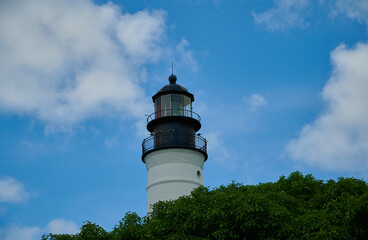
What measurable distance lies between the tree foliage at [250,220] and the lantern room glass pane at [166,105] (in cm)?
1073

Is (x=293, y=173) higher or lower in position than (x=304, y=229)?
higher

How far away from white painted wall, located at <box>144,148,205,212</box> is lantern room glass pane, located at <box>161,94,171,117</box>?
2.67m

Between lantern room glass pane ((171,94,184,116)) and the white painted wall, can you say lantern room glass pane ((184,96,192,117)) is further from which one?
the white painted wall

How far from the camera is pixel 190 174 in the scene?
3178 centimetres

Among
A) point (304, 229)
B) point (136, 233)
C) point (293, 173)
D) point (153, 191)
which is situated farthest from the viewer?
point (153, 191)

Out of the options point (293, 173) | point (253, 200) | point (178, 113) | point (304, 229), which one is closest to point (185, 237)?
point (253, 200)

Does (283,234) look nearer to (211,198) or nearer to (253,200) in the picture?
(253,200)

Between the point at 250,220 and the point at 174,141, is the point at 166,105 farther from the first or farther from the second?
the point at 250,220

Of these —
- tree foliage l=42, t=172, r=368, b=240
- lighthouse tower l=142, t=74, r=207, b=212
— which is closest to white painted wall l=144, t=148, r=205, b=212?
lighthouse tower l=142, t=74, r=207, b=212

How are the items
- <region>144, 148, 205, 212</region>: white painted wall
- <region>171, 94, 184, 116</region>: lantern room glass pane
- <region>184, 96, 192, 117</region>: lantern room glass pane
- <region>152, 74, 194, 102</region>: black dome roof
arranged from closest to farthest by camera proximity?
<region>144, 148, 205, 212</region>: white painted wall → <region>171, 94, 184, 116</region>: lantern room glass pane → <region>184, 96, 192, 117</region>: lantern room glass pane → <region>152, 74, 194, 102</region>: black dome roof

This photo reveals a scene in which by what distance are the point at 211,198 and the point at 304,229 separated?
4423 millimetres

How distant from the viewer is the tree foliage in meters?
19.2

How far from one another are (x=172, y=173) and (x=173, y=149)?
1526 mm

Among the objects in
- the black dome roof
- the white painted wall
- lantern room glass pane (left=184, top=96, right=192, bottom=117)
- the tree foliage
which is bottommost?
the tree foliage
